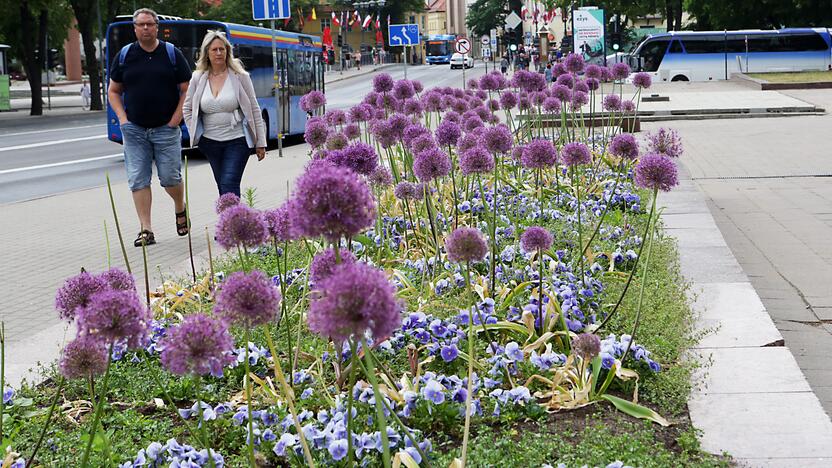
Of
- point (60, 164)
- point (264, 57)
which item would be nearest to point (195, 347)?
point (60, 164)

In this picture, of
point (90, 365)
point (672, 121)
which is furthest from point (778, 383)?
point (672, 121)

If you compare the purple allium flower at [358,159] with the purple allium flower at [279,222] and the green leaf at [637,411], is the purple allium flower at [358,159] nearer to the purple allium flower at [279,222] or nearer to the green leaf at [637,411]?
the purple allium flower at [279,222]

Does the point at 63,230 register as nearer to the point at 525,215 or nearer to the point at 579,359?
the point at 525,215

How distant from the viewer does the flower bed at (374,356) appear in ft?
8.32

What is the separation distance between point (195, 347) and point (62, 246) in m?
8.13

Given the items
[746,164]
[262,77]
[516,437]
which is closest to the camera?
[516,437]

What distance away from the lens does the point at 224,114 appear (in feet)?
29.5

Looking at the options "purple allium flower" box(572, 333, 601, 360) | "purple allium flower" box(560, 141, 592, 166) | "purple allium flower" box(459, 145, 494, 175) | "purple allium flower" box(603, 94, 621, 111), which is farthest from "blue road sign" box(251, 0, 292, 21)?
"purple allium flower" box(572, 333, 601, 360)

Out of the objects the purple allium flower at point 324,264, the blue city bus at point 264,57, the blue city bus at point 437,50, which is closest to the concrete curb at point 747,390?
the purple allium flower at point 324,264

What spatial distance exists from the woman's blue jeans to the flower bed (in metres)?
2.42

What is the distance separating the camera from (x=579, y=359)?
4.47 meters

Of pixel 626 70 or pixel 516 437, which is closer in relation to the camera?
pixel 516 437

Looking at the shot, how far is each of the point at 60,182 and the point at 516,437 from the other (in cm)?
1580

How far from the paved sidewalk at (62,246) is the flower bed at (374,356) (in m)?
0.75
